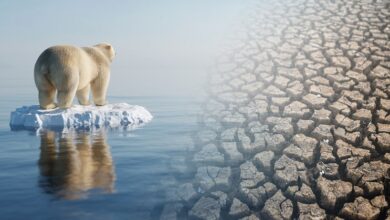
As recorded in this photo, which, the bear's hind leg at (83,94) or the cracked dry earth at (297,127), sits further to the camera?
the bear's hind leg at (83,94)

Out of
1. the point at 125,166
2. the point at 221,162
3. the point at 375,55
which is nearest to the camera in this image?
the point at 221,162

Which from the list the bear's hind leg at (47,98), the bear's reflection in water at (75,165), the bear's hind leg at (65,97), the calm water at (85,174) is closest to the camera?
the calm water at (85,174)

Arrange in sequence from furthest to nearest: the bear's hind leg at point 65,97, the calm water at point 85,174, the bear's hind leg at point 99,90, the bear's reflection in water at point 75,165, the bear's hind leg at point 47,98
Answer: the bear's hind leg at point 99,90, the bear's hind leg at point 47,98, the bear's hind leg at point 65,97, the bear's reflection in water at point 75,165, the calm water at point 85,174

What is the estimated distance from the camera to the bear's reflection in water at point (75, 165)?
2.89 metres

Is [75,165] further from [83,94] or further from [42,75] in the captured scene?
[83,94]

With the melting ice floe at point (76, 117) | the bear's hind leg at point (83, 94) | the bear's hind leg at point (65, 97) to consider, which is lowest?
the melting ice floe at point (76, 117)

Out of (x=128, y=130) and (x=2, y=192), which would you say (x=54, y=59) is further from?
(x=2, y=192)

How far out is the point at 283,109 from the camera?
4.24m

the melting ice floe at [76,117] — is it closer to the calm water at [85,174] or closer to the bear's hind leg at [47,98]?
the bear's hind leg at [47,98]

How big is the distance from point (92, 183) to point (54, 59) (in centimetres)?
302

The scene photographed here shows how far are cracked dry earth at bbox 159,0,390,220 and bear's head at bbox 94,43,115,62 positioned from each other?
1901mm

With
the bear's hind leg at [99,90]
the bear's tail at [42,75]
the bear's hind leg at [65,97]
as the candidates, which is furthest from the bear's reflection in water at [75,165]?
the bear's hind leg at [99,90]

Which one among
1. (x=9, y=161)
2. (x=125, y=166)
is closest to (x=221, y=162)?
(x=125, y=166)

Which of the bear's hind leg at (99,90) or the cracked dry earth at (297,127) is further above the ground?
the cracked dry earth at (297,127)
